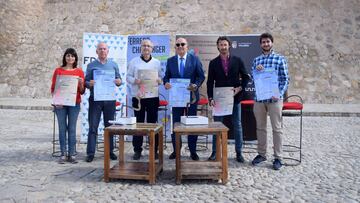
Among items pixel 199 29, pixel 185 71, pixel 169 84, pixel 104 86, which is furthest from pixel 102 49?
pixel 199 29

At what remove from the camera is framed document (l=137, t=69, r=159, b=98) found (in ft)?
19.0

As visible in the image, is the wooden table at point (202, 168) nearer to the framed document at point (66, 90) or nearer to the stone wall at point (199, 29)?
the framed document at point (66, 90)

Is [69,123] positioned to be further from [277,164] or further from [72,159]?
[277,164]

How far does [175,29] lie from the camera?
15852 mm

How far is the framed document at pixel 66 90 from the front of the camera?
18.7ft

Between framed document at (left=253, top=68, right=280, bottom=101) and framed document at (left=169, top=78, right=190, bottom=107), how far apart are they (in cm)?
97

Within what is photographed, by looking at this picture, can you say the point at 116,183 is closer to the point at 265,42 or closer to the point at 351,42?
the point at 265,42

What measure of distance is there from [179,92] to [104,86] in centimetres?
104

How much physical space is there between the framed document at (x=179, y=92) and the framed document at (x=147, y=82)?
26 centimetres

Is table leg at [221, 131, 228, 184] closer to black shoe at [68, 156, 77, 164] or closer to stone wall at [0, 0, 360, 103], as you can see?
black shoe at [68, 156, 77, 164]

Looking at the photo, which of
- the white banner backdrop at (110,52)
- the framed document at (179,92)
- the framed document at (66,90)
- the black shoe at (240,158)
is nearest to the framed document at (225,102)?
the framed document at (179,92)

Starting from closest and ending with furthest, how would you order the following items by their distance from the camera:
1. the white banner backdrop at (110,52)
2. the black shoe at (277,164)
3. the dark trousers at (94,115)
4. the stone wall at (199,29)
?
the black shoe at (277,164) < the dark trousers at (94,115) < the white banner backdrop at (110,52) < the stone wall at (199,29)

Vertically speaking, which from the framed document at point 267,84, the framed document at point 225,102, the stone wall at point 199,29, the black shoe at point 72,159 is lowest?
the black shoe at point 72,159

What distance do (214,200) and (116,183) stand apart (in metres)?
1.23
